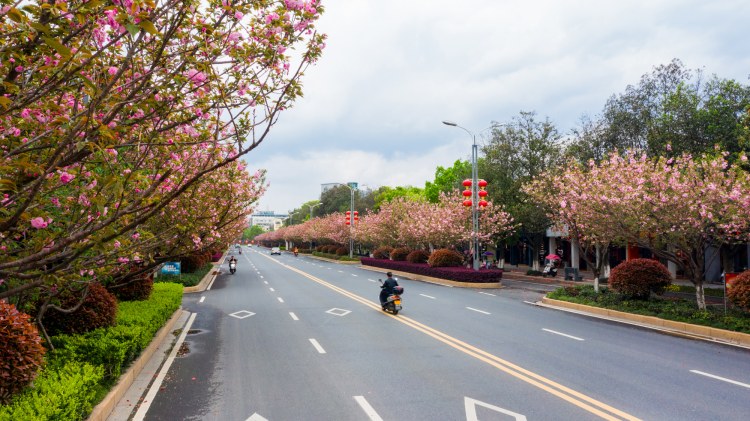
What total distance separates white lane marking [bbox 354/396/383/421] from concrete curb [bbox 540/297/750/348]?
35.0ft

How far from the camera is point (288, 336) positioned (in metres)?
12.9

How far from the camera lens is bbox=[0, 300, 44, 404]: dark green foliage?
5.91 metres

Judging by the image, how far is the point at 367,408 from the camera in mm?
7102

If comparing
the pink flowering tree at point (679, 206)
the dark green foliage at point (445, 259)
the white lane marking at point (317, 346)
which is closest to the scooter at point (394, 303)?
the white lane marking at point (317, 346)

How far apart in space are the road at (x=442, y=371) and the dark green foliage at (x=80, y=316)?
6.20 feet

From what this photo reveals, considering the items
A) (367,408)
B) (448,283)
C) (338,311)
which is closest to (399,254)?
(448,283)

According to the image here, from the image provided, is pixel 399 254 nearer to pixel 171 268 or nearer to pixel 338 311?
pixel 171 268

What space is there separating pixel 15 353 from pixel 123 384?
2252 mm

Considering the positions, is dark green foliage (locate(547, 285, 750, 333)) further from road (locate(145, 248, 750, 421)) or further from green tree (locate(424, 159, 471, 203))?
→ green tree (locate(424, 159, 471, 203))

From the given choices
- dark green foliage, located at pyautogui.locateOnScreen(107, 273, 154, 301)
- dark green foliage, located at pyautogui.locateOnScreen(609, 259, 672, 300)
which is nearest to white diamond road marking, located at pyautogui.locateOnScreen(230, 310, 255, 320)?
dark green foliage, located at pyautogui.locateOnScreen(107, 273, 154, 301)

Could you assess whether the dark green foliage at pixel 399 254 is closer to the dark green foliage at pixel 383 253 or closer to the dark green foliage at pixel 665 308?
the dark green foliage at pixel 383 253

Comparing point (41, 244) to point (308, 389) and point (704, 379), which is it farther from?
point (704, 379)

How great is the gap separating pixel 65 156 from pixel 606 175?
1832cm

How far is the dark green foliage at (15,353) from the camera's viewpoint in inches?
233
